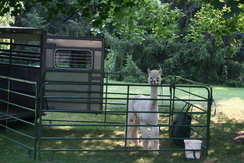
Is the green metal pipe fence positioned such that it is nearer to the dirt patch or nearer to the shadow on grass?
the shadow on grass

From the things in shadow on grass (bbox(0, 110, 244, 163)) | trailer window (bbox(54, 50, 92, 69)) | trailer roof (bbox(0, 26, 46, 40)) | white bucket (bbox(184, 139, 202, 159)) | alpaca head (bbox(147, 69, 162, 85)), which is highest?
trailer roof (bbox(0, 26, 46, 40))

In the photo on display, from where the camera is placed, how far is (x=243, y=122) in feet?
36.7

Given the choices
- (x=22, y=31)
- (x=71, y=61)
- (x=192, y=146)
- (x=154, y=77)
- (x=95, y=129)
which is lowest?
(x=95, y=129)

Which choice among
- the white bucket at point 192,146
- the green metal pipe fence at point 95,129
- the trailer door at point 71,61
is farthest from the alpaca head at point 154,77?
the trailer door at point 71,61

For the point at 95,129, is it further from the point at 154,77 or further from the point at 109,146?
the point at 154,77

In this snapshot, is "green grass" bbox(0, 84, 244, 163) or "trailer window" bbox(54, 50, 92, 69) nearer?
"green grass" bbox(0, 84, 244, 163)

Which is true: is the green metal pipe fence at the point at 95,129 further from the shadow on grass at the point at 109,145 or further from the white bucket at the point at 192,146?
the white bucket at the point at 192,146

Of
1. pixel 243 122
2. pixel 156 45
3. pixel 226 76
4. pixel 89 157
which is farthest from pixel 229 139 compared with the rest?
pixel 226 76

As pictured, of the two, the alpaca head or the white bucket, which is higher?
the alpaca head

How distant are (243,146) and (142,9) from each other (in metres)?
5.70

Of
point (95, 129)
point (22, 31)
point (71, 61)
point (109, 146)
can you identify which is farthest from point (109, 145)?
point (22, 31)

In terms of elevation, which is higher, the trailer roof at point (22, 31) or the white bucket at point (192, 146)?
the trailer roof at point (22, 31)

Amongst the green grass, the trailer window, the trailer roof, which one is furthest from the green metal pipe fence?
the trailer roof

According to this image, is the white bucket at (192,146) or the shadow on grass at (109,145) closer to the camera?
the shadow on grass at (109,145)
